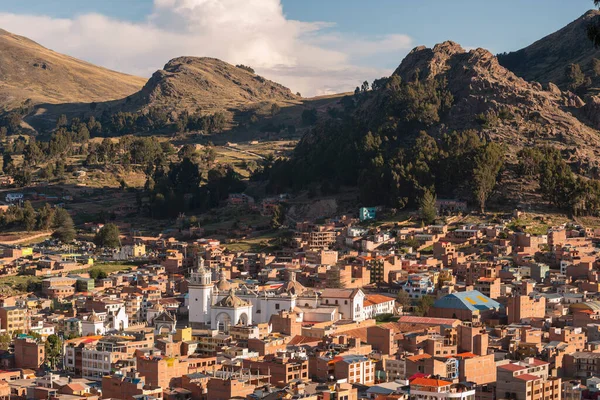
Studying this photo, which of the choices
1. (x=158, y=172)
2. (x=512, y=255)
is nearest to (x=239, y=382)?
(x=512, y=255)

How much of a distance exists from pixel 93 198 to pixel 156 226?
10852mm

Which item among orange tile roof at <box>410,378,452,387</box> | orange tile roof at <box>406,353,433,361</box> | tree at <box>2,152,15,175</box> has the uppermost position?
tree at <box>2,152,15,175</box>

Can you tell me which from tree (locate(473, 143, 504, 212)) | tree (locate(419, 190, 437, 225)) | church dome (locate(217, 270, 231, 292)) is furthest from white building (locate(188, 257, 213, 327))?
tree (locate(473, 143, 504, 212))

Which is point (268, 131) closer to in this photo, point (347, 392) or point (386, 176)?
point (386, 176)

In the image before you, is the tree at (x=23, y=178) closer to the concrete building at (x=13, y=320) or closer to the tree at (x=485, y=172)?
the tree at (x=485, y=172)

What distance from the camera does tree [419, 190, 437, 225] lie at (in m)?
65.4

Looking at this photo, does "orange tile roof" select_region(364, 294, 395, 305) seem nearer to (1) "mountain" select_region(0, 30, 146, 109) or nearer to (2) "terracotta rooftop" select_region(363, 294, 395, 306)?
(2) "terracotta rooftop" select_region(363, 294, 395, 306)

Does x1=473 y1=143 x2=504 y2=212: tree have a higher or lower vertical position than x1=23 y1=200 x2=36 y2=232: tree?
higher

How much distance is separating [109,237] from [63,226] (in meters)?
5.88

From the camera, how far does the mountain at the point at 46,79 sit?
153 metres

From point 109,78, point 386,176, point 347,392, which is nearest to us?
point 347,392

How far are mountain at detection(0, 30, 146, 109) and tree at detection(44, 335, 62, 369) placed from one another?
108 metres

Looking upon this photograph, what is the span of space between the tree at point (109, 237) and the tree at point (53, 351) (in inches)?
1055

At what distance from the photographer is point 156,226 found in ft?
255
